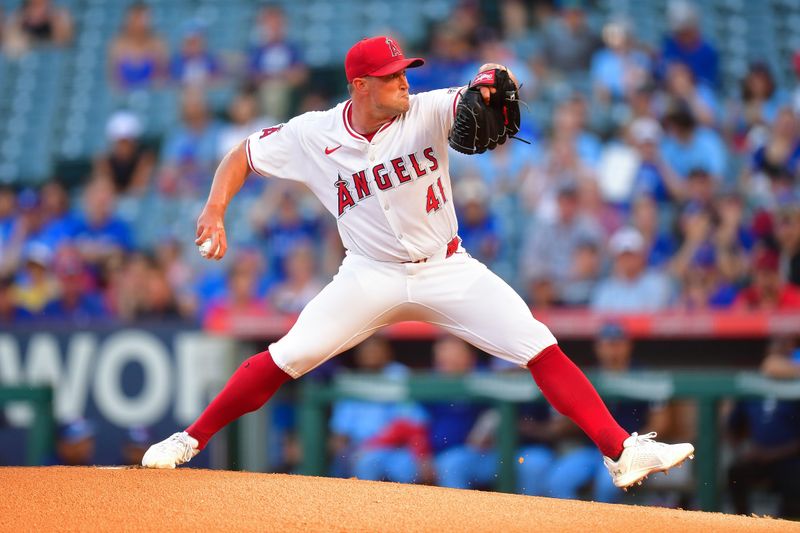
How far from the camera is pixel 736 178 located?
27.1ft

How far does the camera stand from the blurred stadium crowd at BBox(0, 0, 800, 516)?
20.8 feet

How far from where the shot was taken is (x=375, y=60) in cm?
408

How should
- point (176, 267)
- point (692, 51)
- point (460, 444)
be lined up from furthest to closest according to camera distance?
point (692, 51) < point (176, 267) < point (460, 444)

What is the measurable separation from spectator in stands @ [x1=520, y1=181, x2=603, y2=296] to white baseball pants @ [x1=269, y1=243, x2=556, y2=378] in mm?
3304

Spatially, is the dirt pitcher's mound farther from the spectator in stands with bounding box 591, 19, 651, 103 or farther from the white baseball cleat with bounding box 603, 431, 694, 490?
the spectator in stands with bounding box 591, 19, 651, 103

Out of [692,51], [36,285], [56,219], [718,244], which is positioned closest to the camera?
[718,244]

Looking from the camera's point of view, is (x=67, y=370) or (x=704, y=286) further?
(x=67, y=370)

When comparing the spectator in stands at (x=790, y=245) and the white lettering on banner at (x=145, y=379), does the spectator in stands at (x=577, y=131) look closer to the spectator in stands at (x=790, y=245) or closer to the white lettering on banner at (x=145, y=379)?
the spectator in stands at (x=790, y=245)

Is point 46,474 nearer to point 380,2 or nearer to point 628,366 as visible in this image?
point 628,366

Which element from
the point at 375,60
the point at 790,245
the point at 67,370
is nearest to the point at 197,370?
the point at 67,370

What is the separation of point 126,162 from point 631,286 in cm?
527

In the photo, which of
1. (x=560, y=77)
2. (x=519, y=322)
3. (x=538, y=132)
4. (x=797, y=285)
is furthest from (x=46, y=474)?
(x=560, y=77)

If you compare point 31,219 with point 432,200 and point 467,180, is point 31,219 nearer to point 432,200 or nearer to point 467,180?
point 467,180

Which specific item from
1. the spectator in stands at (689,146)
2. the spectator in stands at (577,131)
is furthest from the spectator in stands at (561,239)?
the spectator in stands at (689,146)
